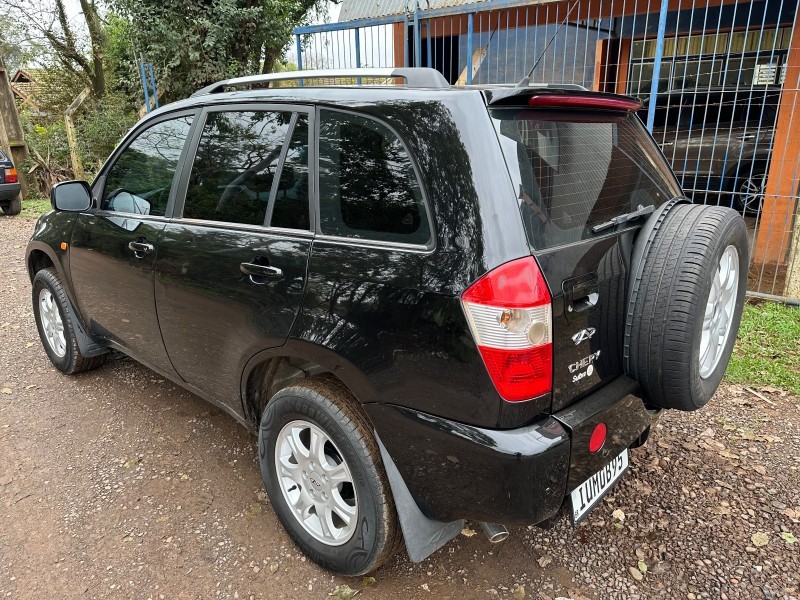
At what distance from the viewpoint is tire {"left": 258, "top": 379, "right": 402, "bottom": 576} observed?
209 centimetres

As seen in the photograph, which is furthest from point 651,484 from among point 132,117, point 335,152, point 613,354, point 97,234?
point 132,117

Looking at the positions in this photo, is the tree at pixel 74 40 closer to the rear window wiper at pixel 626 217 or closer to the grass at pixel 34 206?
the grass at pixel 34 206

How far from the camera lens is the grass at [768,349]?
387 cm

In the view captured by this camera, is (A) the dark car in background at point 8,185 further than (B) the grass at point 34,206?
No

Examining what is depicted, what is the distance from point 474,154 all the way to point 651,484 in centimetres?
202

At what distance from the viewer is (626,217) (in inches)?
86.6

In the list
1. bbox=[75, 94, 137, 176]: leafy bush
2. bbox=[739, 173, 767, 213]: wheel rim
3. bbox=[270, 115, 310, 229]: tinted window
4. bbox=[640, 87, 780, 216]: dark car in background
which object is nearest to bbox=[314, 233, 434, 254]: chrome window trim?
bbox=[270, 115, 310, 229]: tinted window

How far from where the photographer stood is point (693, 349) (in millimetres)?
1991

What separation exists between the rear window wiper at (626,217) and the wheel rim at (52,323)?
11.7 ft

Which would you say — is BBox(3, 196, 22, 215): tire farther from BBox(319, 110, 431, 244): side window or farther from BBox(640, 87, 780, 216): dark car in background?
BBox(319, 110, 431, 244): side window

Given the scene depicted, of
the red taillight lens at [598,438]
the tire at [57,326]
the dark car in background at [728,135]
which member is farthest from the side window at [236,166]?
the dark car in background at [728,135]

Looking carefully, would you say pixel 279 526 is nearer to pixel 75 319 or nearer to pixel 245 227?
pixel 245 227

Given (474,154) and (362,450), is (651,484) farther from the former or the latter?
(474,154)

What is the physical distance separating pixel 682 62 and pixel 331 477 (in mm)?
7305
